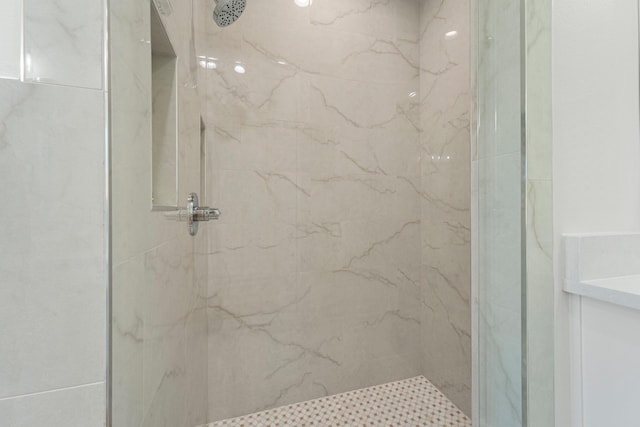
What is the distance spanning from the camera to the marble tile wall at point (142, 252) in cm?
39

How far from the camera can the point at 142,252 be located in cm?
50

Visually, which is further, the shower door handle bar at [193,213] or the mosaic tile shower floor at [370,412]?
the mosaic tile shower floor at [370,412]

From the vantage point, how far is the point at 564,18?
0.61 meters

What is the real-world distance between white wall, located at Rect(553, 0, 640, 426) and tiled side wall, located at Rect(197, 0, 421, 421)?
3.60ft

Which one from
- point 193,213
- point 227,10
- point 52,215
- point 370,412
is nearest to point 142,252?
point 52,215

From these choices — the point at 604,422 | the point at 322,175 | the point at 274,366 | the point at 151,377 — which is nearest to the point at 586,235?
the point at 604,422

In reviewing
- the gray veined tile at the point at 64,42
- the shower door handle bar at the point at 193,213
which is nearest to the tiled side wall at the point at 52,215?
the gray veined tile at the point at 64,42

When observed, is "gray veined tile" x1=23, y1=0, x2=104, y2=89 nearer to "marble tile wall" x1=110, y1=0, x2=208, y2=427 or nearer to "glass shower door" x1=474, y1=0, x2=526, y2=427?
"marble tile wall" x1=110, y1=0, x2=208, y2=427

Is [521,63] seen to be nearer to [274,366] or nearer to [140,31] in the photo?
[140,31]

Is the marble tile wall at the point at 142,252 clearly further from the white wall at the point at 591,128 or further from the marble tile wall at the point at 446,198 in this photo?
the marble tile wall at the point at 446,198

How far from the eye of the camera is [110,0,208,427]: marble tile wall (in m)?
0.39

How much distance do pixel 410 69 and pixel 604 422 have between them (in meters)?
1.75

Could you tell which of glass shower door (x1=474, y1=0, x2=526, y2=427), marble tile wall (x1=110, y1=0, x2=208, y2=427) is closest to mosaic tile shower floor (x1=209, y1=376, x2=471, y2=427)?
marble tile wall (x1=110, y1=0, x2=208, y2=427)

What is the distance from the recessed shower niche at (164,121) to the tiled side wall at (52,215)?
1.07 ft
